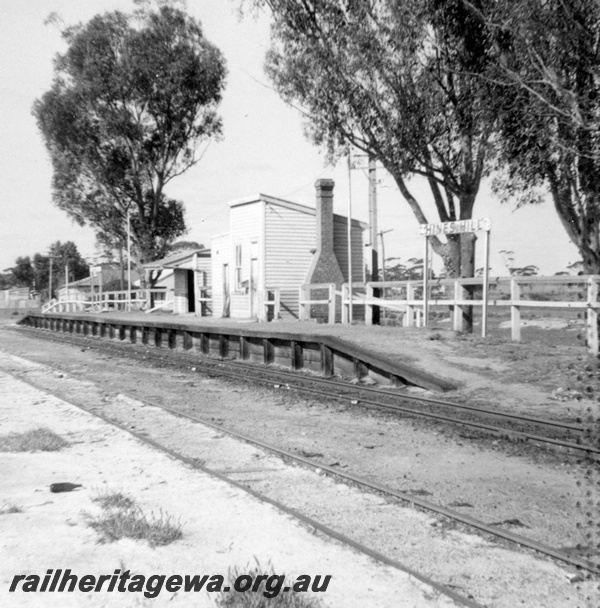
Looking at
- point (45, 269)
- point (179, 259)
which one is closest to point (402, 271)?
point (179, 259)

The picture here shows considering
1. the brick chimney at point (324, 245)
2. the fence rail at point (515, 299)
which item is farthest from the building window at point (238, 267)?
the fence rail at point (515, 299)

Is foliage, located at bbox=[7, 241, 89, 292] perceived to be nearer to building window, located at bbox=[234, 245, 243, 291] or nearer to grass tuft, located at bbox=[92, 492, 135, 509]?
building window, located at bbox=[234, 245, 243, 291]

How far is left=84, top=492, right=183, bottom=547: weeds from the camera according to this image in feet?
13.0

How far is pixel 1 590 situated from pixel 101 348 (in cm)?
1878

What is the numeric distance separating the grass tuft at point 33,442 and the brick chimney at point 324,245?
17.7 m

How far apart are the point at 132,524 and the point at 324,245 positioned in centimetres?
2088

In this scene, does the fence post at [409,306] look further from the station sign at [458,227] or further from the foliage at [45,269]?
the foliage at [45,269]

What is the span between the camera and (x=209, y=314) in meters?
32.7

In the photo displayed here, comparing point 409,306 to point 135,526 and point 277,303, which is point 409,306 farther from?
point 135,526

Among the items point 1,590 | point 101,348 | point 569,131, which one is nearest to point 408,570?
point 1,590

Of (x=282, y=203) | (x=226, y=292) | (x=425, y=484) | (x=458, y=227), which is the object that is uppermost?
(x=282, y=203)

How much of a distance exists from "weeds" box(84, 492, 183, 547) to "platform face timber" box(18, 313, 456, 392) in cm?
664

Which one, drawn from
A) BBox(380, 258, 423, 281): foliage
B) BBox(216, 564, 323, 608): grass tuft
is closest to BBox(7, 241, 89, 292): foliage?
BBox(380, 258, 423, 281): foliage

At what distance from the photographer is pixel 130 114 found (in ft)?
124
